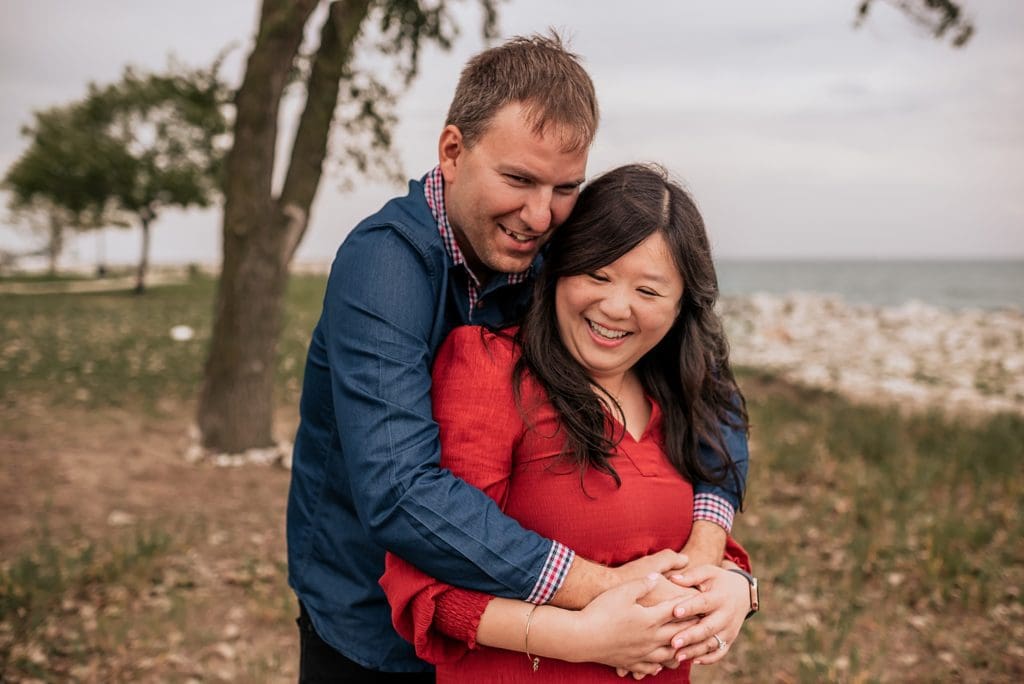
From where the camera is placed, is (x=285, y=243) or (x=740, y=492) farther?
(x=285, y=243)

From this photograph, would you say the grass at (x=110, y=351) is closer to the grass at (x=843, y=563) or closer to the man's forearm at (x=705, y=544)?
the grass at (x=843, y=563)

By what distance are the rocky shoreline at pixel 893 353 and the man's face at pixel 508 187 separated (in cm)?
518

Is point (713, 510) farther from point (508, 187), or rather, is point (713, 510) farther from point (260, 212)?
point (260, 212)

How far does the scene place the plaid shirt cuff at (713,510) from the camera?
2.24 metres

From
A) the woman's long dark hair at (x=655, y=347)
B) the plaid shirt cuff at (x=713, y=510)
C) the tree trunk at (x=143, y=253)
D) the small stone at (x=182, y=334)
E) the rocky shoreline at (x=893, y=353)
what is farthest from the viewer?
the tree trunk at (x=143, y=253)

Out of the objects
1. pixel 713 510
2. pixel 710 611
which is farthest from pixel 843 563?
pixel 710 611

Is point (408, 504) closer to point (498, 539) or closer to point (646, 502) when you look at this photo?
point (498, 539)

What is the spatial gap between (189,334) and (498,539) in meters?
14.9

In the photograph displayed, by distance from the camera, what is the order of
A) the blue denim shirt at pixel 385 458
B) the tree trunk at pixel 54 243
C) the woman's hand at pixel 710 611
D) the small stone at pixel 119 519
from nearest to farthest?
the blue denim shirt at pixel 385 458 < the woman's hand at pixel 710 611 < the small stone at pixel 119 519 < the tree trunk at pixel 54 243

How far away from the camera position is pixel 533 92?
6.66 ft

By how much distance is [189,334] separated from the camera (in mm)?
15297

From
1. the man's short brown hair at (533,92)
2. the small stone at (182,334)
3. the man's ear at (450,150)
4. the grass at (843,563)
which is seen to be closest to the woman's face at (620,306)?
the man's short brown hair at (533,92)

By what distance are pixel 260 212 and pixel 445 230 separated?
5209mm

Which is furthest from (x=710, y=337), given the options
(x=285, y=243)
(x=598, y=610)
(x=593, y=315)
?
(x=285, y=243)
